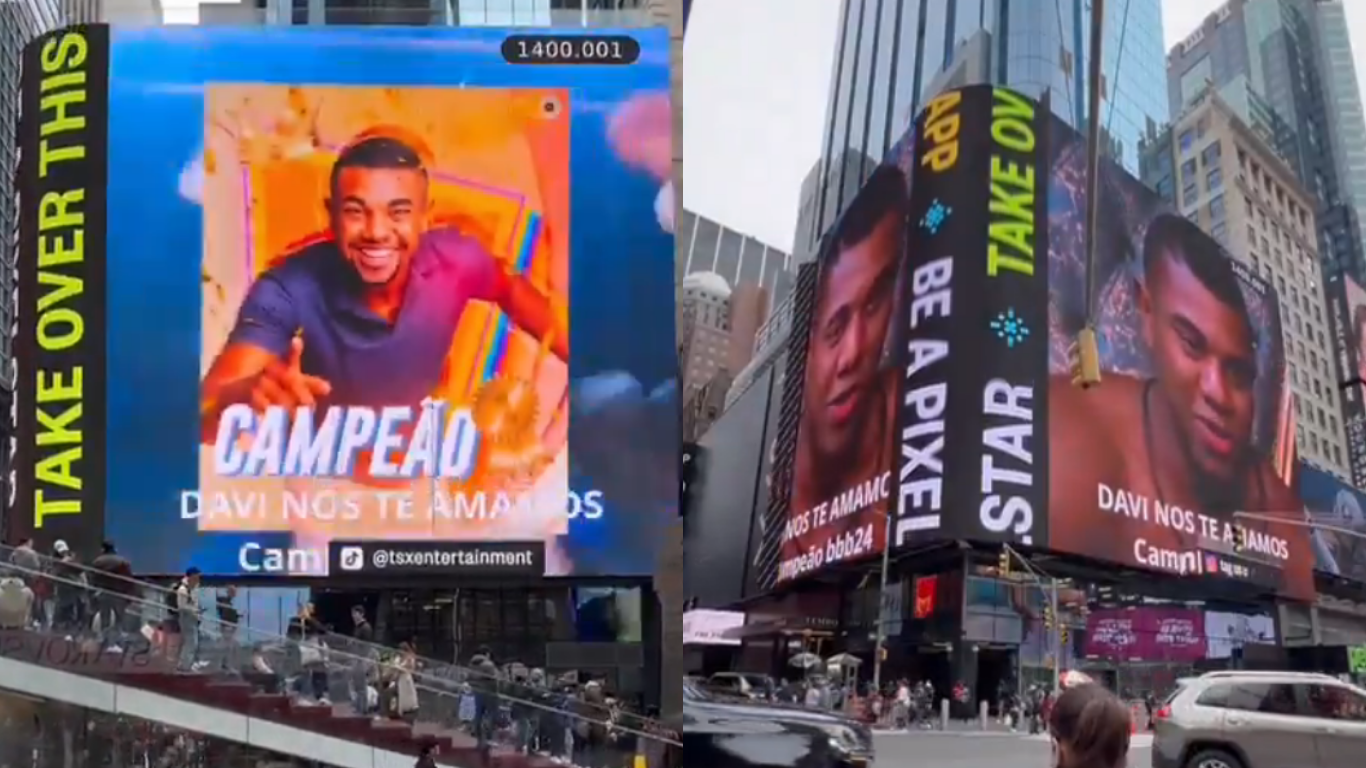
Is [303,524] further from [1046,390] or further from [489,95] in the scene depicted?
[1046,390]

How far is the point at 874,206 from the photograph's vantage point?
7225 cm

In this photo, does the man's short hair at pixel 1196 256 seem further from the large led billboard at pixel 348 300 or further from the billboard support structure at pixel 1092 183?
the billboard support structure at pixel 1092 183

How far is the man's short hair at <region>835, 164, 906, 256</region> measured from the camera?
228 feet

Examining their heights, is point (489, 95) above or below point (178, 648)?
above

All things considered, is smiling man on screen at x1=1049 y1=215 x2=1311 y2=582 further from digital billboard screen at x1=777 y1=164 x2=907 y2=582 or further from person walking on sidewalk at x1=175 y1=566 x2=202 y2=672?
person walking on sidewalk at x1=175 y1=566 x2=202 y2=672

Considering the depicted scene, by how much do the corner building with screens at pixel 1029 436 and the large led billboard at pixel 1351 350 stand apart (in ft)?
170

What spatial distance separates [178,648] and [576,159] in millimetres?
25383

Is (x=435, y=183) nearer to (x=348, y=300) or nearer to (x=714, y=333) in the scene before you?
(x=348, y=300)

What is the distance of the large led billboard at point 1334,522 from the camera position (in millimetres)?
91562

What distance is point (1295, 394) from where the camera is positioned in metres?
125

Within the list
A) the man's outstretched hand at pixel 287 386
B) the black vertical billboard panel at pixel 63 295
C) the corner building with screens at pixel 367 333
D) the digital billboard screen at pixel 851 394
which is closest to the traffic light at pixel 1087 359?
the corner building with screens at pixel 367 333

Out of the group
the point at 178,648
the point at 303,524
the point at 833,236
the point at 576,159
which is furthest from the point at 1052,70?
the point at 178,648

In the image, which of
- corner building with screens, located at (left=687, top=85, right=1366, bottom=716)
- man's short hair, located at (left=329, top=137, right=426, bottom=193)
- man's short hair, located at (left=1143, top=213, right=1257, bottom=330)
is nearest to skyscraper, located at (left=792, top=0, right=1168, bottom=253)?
man's short hair, located at (left=1143, top=213, right=1257, bottom=330)

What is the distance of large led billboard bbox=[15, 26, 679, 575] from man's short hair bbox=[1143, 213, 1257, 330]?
33870mm
